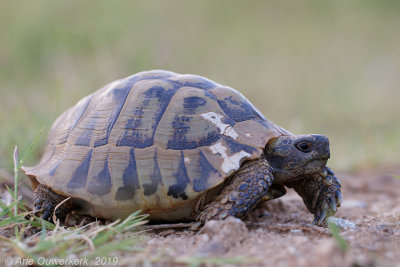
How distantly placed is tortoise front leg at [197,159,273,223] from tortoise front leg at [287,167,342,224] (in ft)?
1.73

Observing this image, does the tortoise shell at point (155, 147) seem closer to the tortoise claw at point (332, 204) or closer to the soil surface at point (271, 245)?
the soil surface at point (271, 245)

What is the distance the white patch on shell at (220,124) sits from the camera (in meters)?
2.71

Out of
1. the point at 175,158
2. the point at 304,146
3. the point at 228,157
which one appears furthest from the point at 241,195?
the point at 304,146

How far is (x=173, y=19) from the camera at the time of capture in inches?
431

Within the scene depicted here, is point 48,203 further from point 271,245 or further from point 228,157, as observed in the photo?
point 271,245

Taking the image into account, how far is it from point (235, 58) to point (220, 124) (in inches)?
312

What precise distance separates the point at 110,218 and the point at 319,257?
1.55 metres

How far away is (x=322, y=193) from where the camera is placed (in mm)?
2971

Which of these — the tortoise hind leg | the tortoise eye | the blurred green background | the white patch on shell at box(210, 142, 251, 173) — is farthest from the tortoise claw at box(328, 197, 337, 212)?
the blurred green background

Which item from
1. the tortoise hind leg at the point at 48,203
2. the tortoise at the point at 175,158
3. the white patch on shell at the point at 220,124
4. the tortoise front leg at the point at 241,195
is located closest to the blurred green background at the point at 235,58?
the tortoise hind leg at the point at 48,203

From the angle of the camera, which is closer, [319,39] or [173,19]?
[173,19]

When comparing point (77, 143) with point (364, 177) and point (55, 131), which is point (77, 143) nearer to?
point (55, 131)

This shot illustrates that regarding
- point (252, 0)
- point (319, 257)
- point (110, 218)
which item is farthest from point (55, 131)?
point (252, 0)

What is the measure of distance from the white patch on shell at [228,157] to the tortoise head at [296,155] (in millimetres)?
313
